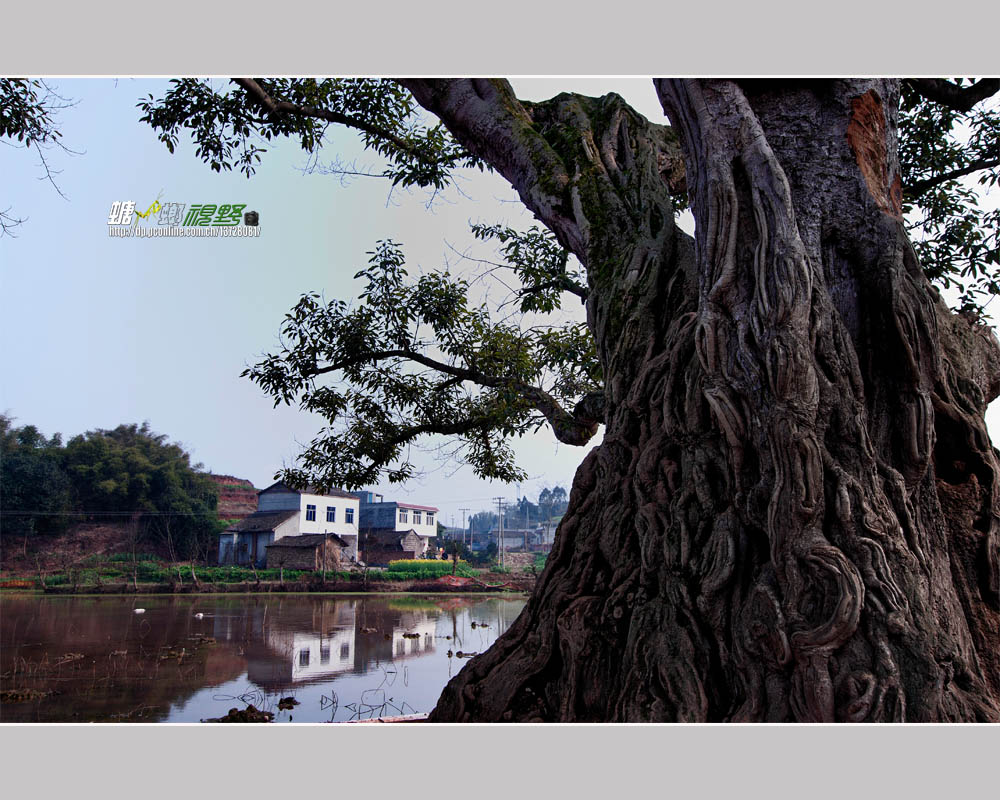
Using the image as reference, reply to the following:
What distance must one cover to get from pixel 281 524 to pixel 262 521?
2.06 ft

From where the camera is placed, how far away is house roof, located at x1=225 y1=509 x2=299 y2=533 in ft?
57.7

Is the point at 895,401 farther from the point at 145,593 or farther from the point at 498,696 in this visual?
the point at 145,593

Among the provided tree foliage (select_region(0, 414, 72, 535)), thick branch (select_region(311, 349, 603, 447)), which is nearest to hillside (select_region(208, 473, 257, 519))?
tree foliage (select_region(0, 414, 72, 535))

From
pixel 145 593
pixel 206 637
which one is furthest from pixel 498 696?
pixel 145 593

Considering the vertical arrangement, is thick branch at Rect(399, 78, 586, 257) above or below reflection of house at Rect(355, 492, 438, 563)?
above

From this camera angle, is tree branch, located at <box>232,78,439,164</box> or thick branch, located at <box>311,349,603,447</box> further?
thick branch, located at <box>311,349,603,447</box>

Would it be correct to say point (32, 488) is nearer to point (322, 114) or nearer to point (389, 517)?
point (389, 517)

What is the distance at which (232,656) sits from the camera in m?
7.51

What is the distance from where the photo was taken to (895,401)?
2.44m

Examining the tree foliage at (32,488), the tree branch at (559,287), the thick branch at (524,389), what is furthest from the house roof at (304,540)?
the tree branch at (559,287)

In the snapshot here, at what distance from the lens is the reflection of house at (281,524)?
1750 cm

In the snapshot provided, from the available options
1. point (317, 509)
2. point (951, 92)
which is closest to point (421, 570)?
point (317, 509)

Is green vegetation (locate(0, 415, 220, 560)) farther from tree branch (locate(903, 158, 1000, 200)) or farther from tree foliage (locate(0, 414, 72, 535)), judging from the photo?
tree branch (locate(903, 158, 1000, 200))

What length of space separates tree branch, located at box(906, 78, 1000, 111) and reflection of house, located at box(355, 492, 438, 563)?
56.7 ft
